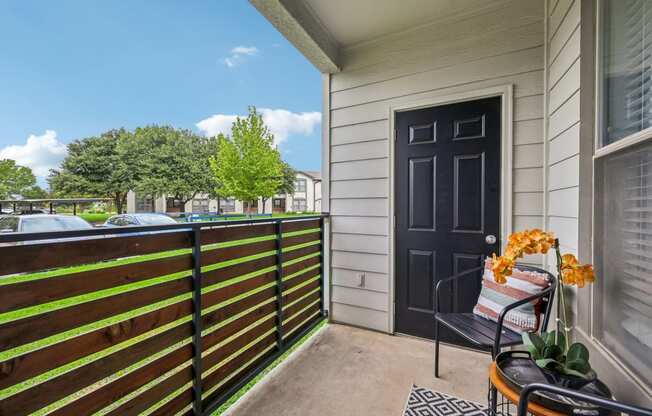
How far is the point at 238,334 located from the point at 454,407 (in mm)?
1280

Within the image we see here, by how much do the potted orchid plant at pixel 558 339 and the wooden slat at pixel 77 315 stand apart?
1431 mm

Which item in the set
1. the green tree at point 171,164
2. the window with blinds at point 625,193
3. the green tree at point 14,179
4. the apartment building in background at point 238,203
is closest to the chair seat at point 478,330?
the window with blinds at point 625,193

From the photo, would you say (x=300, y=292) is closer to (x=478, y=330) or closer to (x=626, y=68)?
(x=478, y=330)

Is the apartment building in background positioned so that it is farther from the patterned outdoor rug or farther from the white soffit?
the patterned outdoor rug

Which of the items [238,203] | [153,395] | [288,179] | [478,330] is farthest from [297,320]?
[288,179]

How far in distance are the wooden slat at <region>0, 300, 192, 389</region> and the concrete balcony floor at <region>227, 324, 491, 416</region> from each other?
0.72 m

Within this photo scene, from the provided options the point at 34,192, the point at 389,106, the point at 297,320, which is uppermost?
the point at 389,106

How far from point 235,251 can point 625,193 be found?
5.77ft

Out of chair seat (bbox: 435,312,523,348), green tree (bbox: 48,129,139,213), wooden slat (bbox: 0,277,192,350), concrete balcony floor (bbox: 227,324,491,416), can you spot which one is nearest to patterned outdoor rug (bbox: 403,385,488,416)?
concrete balcony floor (bbox: 227,324,491,416)

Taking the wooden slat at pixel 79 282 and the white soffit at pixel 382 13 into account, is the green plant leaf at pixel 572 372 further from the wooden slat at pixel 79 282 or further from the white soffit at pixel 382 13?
the white soffit at pixel 382 13

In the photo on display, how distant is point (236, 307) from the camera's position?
5.46ft

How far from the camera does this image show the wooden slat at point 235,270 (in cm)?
147

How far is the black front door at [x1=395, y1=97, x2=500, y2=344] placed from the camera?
6.81 ft

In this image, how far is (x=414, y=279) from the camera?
2.35 m
